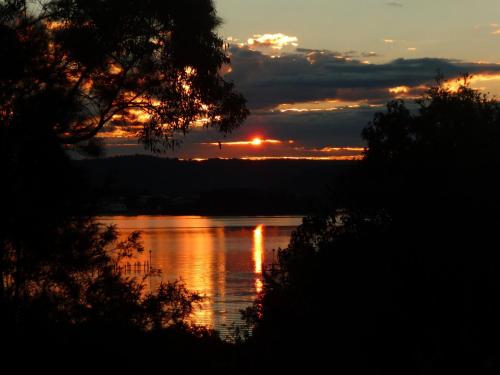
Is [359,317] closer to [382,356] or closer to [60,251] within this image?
[382,356]

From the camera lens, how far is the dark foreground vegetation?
1369 cm

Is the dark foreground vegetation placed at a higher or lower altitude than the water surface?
higher

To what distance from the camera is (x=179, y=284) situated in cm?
1675

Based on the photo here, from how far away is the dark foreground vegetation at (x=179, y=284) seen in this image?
13.7m

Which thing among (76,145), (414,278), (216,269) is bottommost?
(216,269)

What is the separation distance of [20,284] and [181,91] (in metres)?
6.36

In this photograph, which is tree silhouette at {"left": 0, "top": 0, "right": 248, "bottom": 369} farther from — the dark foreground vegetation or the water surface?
the water surface

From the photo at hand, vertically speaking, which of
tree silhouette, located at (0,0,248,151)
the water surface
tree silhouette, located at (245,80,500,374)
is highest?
tree silhouette, located at (0,0,248,151)

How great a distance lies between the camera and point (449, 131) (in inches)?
920

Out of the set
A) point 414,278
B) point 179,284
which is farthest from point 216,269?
point 179,284

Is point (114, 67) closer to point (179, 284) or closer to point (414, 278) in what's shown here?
point (179, 284)

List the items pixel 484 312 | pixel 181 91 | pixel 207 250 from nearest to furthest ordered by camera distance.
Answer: pixel 181 91, pixel 484 312, pixel 207 250

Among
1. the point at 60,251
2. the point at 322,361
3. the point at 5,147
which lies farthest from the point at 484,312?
the point at 5,147

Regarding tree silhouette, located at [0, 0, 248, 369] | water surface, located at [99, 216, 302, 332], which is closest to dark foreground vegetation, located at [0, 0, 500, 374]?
tree silhouette, located at [0, 0, 248, 369]
